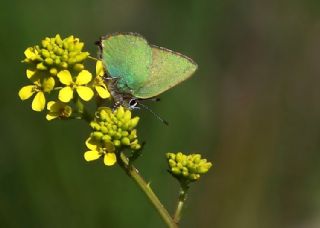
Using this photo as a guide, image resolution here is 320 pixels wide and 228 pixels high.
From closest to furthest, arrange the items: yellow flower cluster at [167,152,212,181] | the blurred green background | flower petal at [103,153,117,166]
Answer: flower petal at [103,153,117,166]
yellow flower cluster at [167,152,212,181]
the blurred green background

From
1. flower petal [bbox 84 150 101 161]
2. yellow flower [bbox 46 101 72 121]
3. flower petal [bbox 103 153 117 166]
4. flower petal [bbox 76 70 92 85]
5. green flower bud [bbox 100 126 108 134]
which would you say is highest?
flower petal [bbox 76 70 92 85]

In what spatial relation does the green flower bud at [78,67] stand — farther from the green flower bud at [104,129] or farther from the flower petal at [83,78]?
the green flower bud at [104,129]

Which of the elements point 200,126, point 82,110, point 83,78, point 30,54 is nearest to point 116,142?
point 82,110

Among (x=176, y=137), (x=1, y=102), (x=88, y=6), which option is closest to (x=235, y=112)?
(x=176, y=137)

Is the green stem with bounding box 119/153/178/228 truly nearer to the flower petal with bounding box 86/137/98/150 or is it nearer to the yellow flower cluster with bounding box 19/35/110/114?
the flower petal with bounding box 86/137/98/150

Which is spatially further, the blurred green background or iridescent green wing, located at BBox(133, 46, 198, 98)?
the blurred green background

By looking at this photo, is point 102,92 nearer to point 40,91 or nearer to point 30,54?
point 40,91

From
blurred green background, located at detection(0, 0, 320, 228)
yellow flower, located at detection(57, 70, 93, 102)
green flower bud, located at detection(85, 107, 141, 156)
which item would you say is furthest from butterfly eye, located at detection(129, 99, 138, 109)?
blurred green background, located at detection(0, 0, 320, 228)
